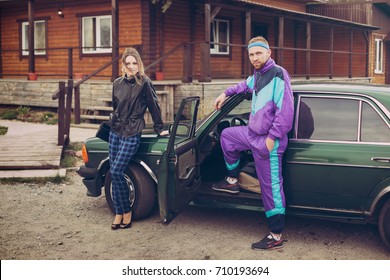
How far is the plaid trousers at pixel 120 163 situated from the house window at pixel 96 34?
1267 cm

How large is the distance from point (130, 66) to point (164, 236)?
5.87 ft

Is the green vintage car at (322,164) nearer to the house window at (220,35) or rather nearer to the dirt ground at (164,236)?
the dirt ground at (164,236)

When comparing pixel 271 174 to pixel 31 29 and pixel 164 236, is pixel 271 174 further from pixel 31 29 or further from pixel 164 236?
pixel 31 29

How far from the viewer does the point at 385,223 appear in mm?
4855

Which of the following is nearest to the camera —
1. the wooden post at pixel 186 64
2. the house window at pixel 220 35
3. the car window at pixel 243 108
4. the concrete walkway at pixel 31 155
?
the car window at pixel 243 108

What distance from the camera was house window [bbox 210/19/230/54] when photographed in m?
20.3

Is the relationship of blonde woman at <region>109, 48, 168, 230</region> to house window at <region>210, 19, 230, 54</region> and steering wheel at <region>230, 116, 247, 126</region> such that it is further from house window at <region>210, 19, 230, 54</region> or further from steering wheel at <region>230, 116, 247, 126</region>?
house window at <region>210, 19, 230, 54</region>

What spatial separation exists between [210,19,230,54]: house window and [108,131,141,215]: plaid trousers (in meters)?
14.8

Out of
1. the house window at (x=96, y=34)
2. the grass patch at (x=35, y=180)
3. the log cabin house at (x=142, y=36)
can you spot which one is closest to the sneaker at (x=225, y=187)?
the grass patch at (x=35, y=180)

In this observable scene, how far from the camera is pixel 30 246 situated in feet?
17.2

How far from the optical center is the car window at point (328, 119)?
16.8 feet
